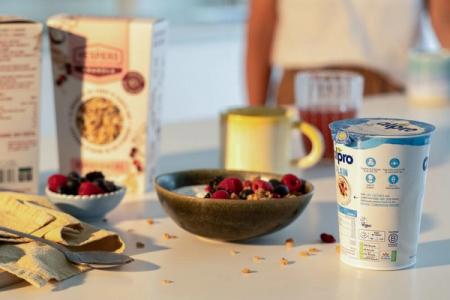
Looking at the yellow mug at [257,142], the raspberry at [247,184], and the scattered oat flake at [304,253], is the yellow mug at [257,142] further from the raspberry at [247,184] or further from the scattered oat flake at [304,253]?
the scattered oat flake at [304,253]

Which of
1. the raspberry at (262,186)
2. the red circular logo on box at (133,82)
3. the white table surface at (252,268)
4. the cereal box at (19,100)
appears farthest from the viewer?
the red circular logo on box at (133,82)

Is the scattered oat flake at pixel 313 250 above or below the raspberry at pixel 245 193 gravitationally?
below

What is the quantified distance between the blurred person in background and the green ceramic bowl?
5.54 ft

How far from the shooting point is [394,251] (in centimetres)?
106

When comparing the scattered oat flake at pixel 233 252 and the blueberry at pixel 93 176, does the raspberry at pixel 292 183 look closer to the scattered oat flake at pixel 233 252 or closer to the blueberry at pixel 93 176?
the scattered oat flake at pixel 233 252

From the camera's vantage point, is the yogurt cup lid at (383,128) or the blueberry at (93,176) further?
the blueberry at (93,176)

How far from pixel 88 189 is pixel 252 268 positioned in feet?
0.95

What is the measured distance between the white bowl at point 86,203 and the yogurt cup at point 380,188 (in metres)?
0.33

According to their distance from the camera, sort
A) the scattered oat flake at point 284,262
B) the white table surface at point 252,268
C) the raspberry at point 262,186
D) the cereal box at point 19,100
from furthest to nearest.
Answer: the cereal box at point 19,100 → the raspberry at point 262,186 → the scattered oat flake at point 284,262 → the white table surface at point 252,268

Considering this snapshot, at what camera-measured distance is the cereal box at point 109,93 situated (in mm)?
1409

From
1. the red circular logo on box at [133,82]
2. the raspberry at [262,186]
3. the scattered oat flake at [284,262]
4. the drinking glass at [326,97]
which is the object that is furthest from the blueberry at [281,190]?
the drinking glass at [326,97]

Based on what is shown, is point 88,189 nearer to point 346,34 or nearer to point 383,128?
point 383,128

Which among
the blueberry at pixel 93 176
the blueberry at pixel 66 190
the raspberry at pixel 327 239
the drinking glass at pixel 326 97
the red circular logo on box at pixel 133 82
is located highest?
the red circular logo on box at pixel 133 82

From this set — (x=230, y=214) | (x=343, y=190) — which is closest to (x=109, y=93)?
(x=230, y=214)
